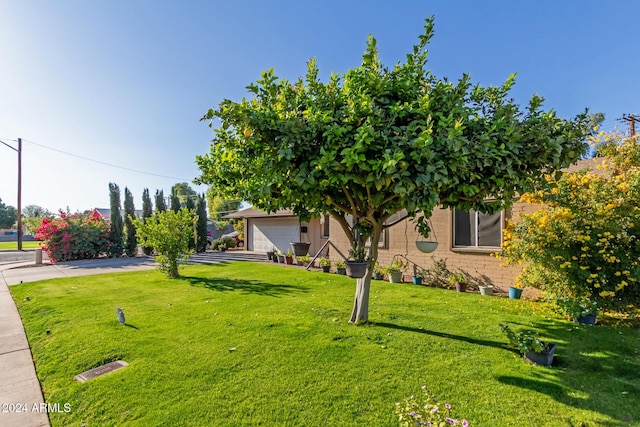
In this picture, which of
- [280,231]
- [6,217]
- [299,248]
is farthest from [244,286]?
[6,217]

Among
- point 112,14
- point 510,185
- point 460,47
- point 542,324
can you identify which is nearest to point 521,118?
point 510,185

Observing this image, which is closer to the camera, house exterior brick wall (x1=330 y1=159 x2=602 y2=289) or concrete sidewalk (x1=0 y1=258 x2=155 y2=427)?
concrete sidewalk (x1=0 y1=258 x2=155 y2=427)

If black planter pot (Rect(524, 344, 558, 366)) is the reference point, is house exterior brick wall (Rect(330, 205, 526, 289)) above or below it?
above

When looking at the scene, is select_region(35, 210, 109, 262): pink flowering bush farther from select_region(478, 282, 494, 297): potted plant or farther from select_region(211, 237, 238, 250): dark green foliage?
select_region(478, 282, 494, 297): potted plant

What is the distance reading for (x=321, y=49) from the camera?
837 centimetres

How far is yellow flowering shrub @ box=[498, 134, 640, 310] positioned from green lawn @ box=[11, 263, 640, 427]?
67 cm

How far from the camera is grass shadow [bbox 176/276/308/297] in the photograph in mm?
7680

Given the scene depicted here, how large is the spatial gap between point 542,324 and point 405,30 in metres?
6.67

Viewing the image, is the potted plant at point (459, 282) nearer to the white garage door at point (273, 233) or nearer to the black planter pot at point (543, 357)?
the black planter pot at point (543, 357)

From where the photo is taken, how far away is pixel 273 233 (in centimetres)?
1895

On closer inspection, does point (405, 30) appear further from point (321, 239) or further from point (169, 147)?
point (169, 147)

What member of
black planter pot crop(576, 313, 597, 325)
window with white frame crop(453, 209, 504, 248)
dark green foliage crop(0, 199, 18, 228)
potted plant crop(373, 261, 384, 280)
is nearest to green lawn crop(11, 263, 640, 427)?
black planter pot crop(576, 313, 597, 325)

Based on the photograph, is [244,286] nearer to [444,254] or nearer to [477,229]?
[444,254]

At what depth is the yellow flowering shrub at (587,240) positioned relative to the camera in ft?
16.7
